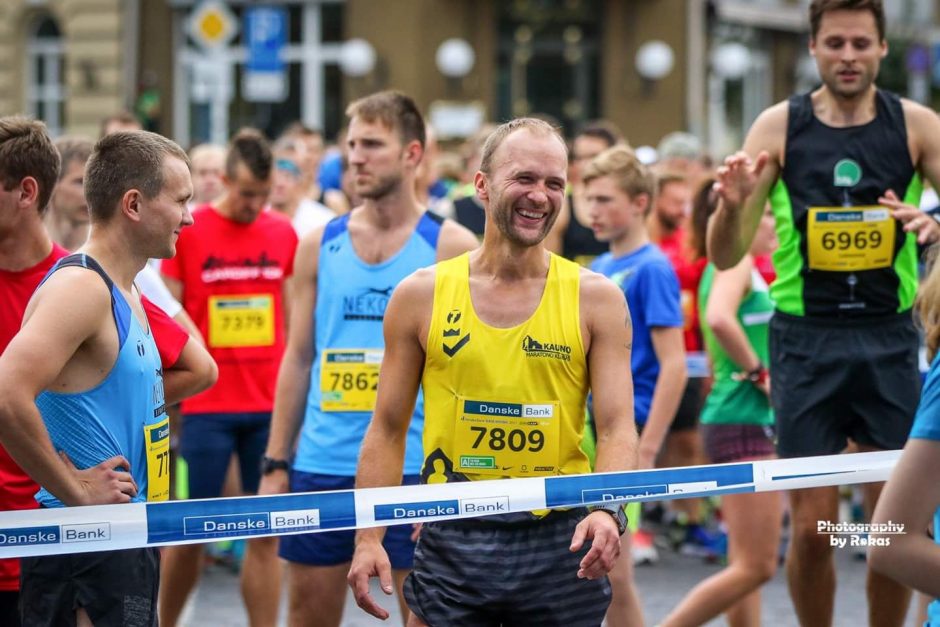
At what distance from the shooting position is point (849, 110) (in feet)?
19.1

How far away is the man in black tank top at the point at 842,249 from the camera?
226 inches

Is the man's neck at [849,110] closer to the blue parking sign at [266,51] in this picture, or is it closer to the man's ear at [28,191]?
the man's ear at [28,191]

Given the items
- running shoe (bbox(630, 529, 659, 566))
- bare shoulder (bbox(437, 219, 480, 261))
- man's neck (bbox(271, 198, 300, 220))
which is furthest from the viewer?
man's neck (bbox(271, 198, 300, 220))

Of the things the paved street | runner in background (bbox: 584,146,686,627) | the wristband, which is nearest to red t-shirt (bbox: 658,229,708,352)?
the paved street

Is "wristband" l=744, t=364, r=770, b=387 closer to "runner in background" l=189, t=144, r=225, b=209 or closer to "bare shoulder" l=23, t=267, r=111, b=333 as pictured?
"bare shoulder" l=23, t=267, r=111, b=333

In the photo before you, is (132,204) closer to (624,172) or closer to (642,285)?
(642,285)

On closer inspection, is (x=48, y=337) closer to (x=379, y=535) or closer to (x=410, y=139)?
(x=379, y=535)

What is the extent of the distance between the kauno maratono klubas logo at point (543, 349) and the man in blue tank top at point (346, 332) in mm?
1618

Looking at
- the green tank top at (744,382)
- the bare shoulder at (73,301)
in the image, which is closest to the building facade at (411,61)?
the green tank top at (744,382)

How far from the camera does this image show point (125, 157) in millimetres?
4223

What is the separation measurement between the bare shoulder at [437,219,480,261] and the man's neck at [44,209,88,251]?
5.61 feet

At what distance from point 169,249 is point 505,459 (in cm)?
113

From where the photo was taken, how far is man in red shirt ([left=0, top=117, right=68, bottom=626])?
462 cm

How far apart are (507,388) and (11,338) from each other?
1641mm
